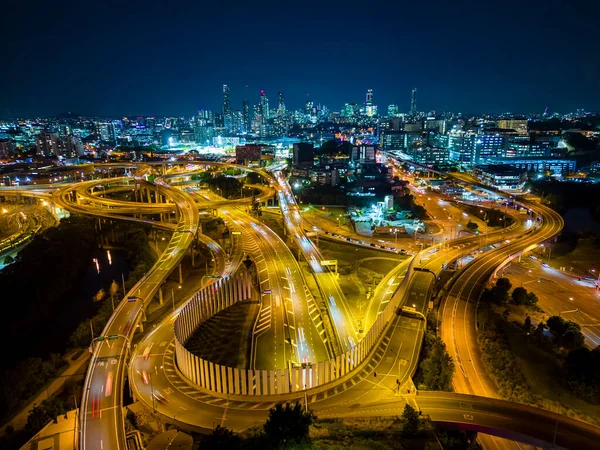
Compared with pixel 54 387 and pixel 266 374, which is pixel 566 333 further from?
pixel 54 387

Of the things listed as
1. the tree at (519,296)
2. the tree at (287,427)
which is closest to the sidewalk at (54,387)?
the tree at (287,427)

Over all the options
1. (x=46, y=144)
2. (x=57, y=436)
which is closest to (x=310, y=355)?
(x=57, y=436)

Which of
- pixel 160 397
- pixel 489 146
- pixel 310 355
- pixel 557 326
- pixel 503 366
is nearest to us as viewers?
pixel 160 397

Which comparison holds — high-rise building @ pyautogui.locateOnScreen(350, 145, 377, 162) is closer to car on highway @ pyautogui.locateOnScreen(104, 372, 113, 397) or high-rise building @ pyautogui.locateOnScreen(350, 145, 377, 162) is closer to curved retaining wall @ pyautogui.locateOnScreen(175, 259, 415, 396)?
curved retaining wall @ pyautogui.locateOnScreen(175, 259, 415, 396)

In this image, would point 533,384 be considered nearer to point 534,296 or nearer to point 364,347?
point 364,347

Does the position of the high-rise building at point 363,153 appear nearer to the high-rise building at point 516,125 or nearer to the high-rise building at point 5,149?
the high-rise building at point 516,125

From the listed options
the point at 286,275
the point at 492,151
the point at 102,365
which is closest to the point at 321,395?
the point at 102,365

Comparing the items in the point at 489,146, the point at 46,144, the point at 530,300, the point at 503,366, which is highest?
the point at 46,144
